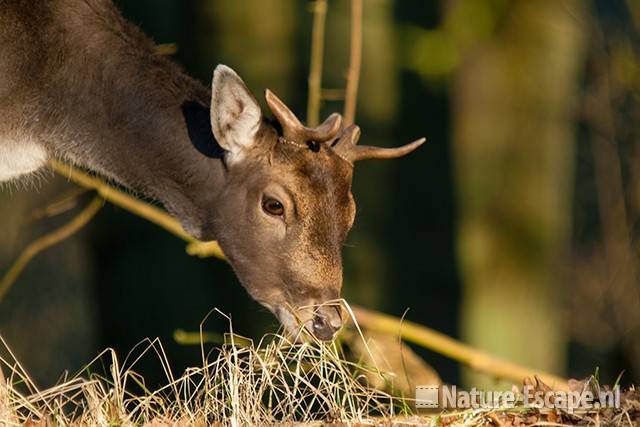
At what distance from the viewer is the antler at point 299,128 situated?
8.73m

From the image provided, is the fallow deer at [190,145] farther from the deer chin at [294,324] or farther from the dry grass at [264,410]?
the dry grass at [264,410]

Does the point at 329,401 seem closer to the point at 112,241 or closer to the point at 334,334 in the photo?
the point at 334,334

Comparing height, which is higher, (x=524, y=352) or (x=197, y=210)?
(x=197, y=210)

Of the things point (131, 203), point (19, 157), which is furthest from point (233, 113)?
point (131, 203)

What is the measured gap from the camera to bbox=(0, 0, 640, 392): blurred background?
525 inches

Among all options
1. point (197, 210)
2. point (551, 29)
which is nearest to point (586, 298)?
point (551, 29)

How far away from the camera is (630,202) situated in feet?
43.0

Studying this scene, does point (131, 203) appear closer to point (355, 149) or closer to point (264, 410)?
point (355, 149)

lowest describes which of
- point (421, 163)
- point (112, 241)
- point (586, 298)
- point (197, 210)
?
point (586, 298)

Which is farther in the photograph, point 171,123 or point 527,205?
point 527,205

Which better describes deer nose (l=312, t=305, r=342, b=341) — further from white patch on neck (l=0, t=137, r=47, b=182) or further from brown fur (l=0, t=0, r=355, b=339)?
white patch on neck (l=0, t=137, r=47, b=182)

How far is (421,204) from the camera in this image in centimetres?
1515

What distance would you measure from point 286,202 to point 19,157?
186 centimetres

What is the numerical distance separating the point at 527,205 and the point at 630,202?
0.99m
